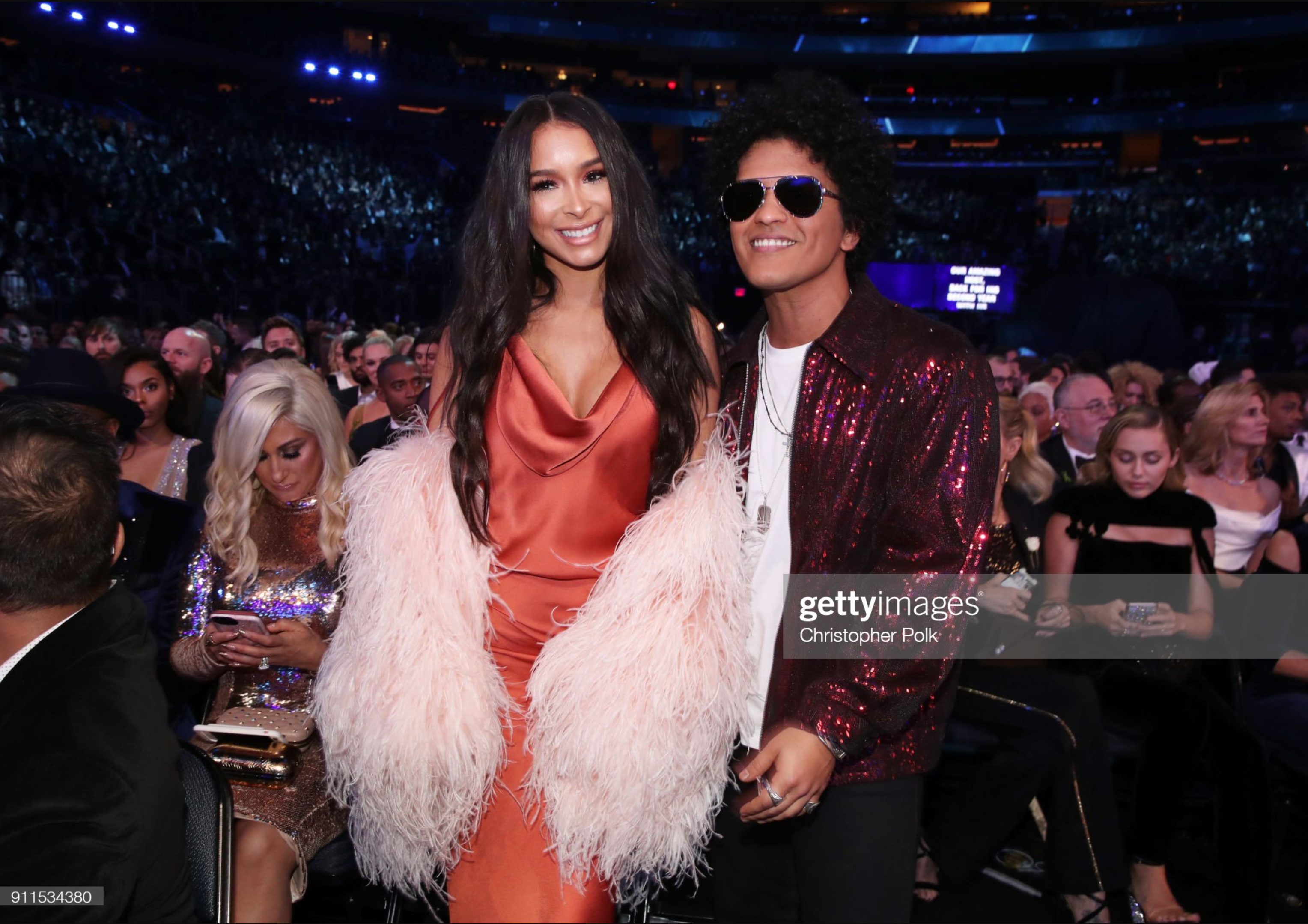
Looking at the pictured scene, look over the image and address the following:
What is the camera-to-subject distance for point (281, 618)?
8.77 feet

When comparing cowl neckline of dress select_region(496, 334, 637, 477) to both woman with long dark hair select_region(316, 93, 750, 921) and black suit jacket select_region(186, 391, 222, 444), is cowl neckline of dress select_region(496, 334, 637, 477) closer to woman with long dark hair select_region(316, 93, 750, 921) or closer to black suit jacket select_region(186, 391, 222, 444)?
woman with long dark hair select_region(316, 93, 750, 921)

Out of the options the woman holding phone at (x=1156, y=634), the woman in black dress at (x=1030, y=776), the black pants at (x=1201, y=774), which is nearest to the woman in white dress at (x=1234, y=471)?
the woman holding phone at (x=1156, y=634)

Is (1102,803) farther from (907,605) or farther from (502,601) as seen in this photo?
(502,601)

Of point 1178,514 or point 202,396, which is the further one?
point 202,396

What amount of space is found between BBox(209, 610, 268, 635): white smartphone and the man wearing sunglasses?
1250 mm

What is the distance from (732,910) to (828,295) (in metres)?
1.23

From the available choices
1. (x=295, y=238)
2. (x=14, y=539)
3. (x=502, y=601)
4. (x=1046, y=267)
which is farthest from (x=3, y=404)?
(x=1046, y=267)

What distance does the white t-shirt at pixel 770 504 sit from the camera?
1.85 meters

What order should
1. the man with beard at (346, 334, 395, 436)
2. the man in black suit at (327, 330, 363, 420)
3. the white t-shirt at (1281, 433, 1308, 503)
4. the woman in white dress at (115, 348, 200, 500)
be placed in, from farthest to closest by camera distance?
the man in black suit at (327, 330, 363, 420) → the man with beard at (346, 334, 395, 436) → the white t-shirt at (1281, 433, 1308, 503) → the woman in white dress at (115, 348, 200, 500)

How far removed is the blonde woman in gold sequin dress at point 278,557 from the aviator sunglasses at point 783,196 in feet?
5.04

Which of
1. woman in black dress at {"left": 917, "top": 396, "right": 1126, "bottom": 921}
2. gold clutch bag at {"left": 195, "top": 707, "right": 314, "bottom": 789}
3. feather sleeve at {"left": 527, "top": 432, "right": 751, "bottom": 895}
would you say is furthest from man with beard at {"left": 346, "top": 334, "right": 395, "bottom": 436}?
feather sleeve at {"left": 527, "top": 432, "right": 751, "bottom": 895}

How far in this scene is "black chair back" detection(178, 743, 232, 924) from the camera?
198cm

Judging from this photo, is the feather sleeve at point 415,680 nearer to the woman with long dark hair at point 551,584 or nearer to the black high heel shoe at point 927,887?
Answer: the woman with long dark hair at point 551,584

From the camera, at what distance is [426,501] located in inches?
70.4
